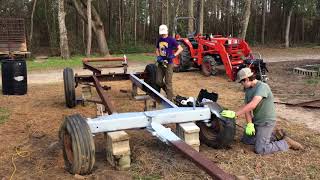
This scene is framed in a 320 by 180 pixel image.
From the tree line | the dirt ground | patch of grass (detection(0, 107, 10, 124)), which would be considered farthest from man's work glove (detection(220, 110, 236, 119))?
the tree line

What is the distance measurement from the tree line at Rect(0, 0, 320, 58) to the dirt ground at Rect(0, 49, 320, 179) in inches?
533

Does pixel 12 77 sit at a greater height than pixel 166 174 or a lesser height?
greater

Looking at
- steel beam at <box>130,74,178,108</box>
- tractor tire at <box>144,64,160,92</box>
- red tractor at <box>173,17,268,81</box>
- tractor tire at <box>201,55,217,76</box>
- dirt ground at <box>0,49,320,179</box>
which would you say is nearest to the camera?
dirt ground at <box>0,49,320,179</box>

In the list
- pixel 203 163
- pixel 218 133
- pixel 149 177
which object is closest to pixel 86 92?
pixel 218 133

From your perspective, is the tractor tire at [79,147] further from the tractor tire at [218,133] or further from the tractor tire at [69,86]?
the tractor tire at [69,86]

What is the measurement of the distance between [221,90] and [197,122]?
488 cm

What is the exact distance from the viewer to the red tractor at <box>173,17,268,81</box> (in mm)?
12492

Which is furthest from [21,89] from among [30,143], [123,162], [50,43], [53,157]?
[50,43]

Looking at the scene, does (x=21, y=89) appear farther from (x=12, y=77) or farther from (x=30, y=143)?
(x=30, y=143)

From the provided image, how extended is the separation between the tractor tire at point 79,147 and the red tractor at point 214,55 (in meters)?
7.50

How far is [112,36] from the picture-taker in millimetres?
27422

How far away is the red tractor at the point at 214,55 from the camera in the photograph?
41.0ft

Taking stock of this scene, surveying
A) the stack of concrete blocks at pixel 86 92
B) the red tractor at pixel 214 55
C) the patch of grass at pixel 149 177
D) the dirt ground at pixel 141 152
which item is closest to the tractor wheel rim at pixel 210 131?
the dirt ground at pixel 141 152

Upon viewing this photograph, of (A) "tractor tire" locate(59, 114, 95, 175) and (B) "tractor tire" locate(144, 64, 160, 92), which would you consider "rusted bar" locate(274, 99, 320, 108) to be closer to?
(B) "tractor tire" locate(144, 64, 160, 92)
